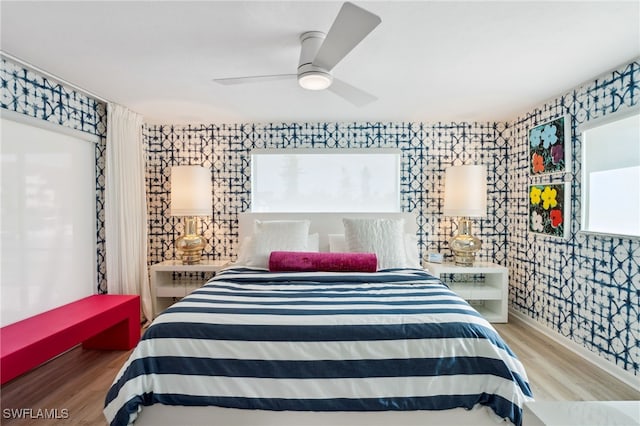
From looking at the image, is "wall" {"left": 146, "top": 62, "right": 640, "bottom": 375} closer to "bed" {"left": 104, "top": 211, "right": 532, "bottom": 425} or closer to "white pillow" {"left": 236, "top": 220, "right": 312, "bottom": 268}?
"white pillow" {"left": 236, "top": 220, "right": 312, "bottom": 268}

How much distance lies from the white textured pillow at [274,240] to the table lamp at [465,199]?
1672mm

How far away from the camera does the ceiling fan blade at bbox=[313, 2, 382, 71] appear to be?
1.24 meters

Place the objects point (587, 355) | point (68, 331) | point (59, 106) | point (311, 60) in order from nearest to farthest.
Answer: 1. point (311, 60)
2. point (68, 331)
3. point (587, 355)
4. point (59, 106)

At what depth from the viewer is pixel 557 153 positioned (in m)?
2.70

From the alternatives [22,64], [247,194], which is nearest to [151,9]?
[22,64]

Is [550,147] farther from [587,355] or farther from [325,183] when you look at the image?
[325,183]

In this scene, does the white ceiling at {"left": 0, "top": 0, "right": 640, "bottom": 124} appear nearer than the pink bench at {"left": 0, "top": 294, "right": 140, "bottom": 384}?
Yes

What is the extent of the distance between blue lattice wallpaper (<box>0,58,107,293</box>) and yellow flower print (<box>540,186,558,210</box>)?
4351 millimetres

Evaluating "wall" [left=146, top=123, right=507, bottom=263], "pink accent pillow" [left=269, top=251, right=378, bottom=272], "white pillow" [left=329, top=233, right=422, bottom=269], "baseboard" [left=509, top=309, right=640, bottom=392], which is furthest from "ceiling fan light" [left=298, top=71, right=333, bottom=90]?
"baseboard" [left=509, top=309, right=640, bottom=392]

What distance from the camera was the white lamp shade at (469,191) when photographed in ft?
10.4

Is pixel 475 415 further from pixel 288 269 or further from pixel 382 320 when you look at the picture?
pixel 288 269

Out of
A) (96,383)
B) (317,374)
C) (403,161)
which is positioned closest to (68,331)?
(96,383)

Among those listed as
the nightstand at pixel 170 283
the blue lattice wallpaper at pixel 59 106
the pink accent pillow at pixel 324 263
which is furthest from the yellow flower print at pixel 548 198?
the blue lattice wallpaper at pixel 59 106

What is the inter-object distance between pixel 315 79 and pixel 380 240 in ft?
5.07
